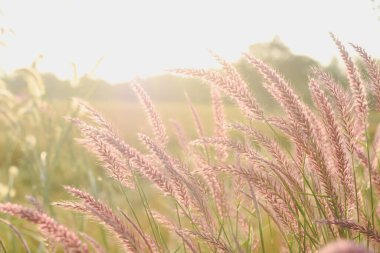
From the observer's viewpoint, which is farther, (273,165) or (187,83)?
(187,83)

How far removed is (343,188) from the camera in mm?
1663

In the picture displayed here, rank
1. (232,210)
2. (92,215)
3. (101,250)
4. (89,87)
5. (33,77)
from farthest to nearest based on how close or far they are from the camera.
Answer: (89,87) < (33,77) < (232,210) < (101,250) < (92,215)

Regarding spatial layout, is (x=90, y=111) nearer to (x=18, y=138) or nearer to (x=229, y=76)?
(x=229, y=76)

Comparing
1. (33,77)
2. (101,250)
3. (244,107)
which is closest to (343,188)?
(244,107)

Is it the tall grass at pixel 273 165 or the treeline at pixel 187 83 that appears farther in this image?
the treeline at pixel 187 83

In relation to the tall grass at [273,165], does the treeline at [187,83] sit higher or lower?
higher

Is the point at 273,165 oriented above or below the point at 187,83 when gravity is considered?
below

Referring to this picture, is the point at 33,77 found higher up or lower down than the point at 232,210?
higher up

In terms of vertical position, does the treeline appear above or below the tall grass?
above

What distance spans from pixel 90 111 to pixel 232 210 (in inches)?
28.8

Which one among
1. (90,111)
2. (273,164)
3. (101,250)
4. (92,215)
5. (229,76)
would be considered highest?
(229,76)

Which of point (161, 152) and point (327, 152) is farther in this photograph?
point (327, 152)

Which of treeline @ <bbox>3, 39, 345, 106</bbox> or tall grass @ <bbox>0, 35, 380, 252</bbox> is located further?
treeline @ <bbox>3, 39, 345, 106</bbox>

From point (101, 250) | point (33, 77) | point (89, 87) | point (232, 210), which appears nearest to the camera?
point (101, 250)
